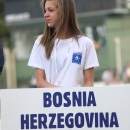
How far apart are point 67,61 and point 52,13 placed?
40 centimetres

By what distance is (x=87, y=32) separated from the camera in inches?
1204

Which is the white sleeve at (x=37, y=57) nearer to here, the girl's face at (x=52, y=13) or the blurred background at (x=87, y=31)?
the girl's face at (x=52, y=13)

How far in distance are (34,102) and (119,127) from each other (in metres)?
0.63

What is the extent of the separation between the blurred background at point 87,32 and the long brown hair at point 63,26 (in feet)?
73.0

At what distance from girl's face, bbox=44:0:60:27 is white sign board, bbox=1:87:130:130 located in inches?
26.6

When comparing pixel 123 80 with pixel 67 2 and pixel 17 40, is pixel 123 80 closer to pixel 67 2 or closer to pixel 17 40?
pixel 17 40

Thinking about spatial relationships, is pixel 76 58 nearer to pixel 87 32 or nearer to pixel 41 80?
pixel 41 80

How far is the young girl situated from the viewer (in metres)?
5.00

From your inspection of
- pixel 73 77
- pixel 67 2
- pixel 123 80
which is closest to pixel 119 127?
pixel 73 77

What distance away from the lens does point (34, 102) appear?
4617 millimetres

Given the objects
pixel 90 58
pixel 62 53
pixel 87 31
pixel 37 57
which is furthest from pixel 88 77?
pixel 87 31

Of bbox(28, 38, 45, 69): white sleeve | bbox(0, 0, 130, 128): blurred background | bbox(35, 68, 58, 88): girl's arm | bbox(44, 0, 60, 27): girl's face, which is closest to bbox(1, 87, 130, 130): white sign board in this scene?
bbox(35, 68, 58, 88): girl's arm

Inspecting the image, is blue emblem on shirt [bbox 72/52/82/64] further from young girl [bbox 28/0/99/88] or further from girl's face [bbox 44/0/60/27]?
girl's face [bbox 44/0/60/27]

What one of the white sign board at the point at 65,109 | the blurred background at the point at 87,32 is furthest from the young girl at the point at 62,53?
the blurred background at the point at 87,32
